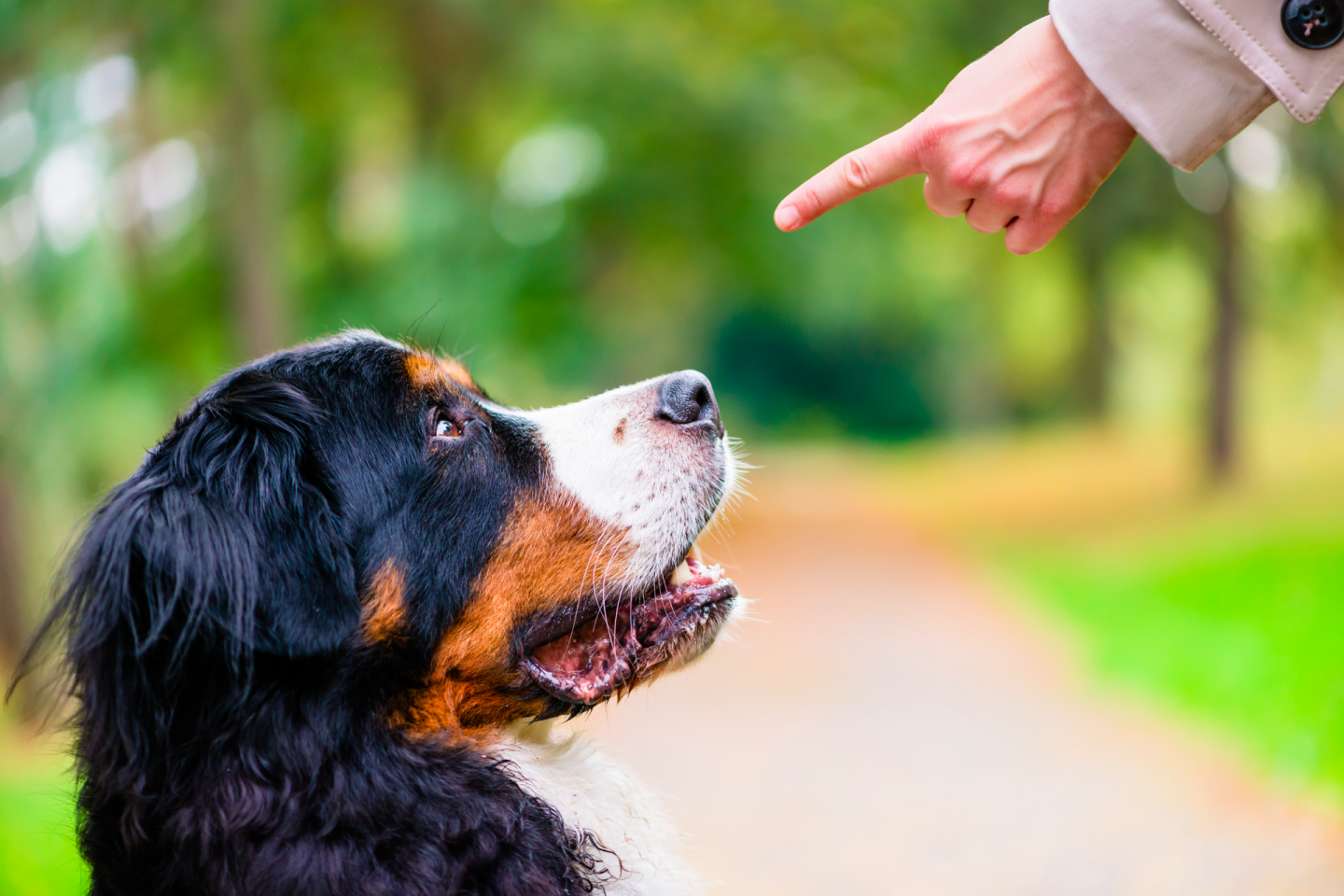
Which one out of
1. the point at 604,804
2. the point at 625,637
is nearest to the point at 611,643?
the point at 625,637

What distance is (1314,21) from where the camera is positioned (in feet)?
6.40

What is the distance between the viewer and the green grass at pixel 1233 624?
6.02m

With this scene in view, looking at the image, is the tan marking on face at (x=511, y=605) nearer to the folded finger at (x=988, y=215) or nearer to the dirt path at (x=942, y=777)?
the dirt path at (x=942, y=777)

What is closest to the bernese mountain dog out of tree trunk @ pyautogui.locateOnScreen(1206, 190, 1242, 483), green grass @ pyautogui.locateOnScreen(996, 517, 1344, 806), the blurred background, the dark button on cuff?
the blurred background

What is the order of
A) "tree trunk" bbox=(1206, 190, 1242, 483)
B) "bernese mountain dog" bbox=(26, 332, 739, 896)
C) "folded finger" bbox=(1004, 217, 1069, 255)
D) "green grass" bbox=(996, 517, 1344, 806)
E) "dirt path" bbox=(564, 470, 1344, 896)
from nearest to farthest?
"bernese mountain dog" bbox=(26, 332, 739, 896)
"folded finger" bbox=(1004, 217, 1069, 255)
"dirt path" bbox=(564, 470, 1344, 896)
"green grass" bbox=(996, 517, 1344, 806)
"tree trunk" bbox=(1206, 190, 1242, 483)

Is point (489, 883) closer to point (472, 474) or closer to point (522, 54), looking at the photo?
point (472, 474)

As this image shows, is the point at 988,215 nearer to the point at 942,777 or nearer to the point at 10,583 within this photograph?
the point at 942,777

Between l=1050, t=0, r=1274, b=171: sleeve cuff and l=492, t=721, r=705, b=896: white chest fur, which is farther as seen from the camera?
l=492, t=721, r=705, b=896: white chest fur

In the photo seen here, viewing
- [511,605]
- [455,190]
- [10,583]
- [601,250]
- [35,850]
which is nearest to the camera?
[511,605]

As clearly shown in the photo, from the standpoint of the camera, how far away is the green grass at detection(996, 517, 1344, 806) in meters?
6.02

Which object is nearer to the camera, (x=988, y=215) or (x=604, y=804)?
(x=988, y=215)

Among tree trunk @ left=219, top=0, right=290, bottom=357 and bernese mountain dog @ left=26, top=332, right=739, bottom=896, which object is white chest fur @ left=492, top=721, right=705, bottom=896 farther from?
tree trunk @ left=219, top=0, right=290, bottom=357

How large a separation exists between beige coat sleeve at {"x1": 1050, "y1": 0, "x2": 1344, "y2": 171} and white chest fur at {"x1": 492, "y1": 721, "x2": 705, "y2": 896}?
1906 mm

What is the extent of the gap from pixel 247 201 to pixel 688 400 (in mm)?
6541
